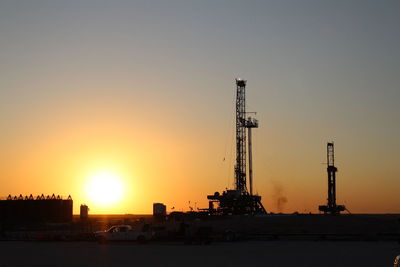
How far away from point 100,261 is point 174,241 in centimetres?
1911

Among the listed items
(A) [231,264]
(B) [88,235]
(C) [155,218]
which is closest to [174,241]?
Result: (B) [88,235]

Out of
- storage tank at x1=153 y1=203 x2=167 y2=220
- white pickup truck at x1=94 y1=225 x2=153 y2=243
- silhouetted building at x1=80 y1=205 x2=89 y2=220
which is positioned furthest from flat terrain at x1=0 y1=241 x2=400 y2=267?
silhouetted building at x1=80 y1=205 x2=89 y2=220

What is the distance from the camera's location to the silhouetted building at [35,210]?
319ft

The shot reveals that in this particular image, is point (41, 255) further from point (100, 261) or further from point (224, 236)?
point (224, 236)

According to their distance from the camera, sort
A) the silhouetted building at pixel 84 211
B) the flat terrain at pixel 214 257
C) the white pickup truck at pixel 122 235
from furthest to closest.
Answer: the silhouetted building at pixel 84 211 < the white pickup truck at pixel 122 235 < the flat terrain at pixel 214 257

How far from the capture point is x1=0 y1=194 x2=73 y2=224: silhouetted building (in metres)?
97.2

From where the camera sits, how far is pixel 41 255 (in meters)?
35.1

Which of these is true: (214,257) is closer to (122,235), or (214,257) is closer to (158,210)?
(122,235)

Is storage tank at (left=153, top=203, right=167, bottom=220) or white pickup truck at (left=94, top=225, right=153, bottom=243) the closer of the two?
white pickup truck at (left=94, top=225, right=153, bottom=243)

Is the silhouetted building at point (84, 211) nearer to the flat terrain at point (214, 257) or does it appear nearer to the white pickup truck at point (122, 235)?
the white pickup truck at point (122, 235)

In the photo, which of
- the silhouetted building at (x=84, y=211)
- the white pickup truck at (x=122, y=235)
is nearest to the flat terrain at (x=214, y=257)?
the white pickup truck at (x=122, y=235)

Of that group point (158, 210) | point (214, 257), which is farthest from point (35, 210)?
point (214, 257)

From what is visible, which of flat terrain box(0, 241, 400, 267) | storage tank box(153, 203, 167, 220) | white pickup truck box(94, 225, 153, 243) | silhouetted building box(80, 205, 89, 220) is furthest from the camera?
silhouetted building box(80, 205, 89, 220)

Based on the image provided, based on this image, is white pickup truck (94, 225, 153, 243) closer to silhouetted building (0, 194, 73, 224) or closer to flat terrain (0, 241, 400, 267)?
flat terrain (0, 241, 400, 267)
